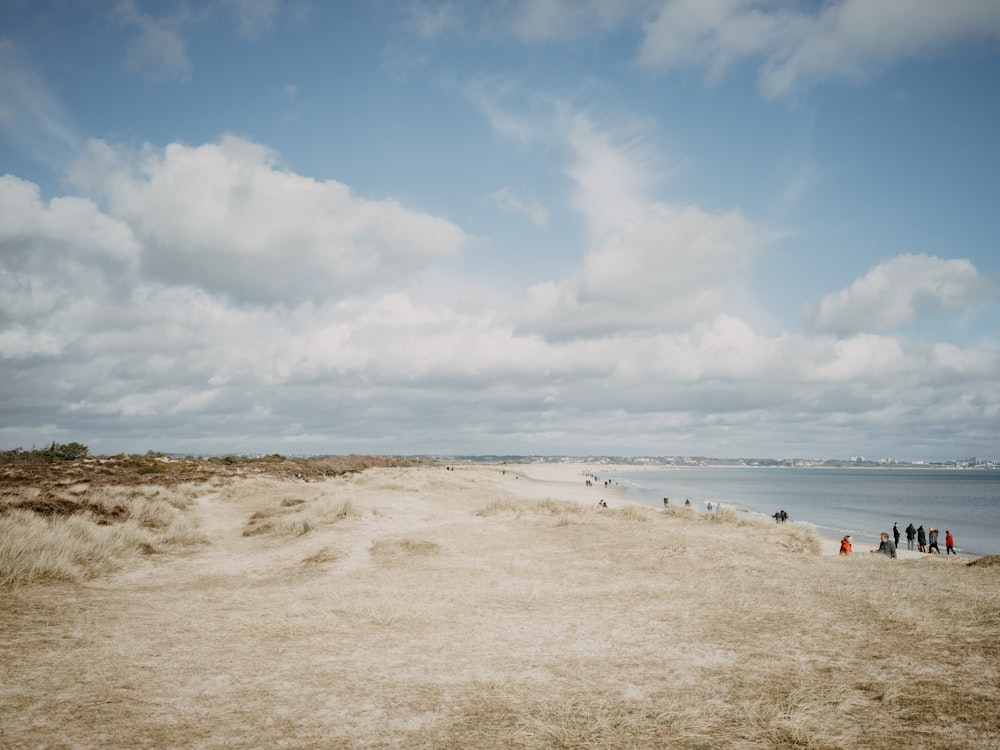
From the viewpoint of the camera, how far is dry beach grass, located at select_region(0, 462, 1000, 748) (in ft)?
19.3

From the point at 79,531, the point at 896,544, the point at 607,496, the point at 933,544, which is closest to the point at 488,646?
the point at 79,531

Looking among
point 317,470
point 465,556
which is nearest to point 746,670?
point 465,556

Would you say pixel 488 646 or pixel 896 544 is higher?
pixel 488 646

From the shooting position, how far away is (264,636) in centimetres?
937

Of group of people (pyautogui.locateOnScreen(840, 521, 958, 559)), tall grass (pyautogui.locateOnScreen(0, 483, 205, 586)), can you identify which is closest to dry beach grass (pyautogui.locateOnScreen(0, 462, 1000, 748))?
tall grass (pyautogui.locateOnScreen(0, 483, 205, 586))

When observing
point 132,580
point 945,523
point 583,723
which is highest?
point 583,723

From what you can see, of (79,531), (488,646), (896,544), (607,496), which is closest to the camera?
(488,646)

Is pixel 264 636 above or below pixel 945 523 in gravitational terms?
above

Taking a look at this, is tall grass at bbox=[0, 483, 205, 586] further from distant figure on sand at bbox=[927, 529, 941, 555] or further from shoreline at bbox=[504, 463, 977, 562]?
distant figure on sand at bbox=[927, 529, 941, 555]

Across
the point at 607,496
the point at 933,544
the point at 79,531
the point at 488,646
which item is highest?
the point at 79,531

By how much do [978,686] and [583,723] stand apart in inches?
198

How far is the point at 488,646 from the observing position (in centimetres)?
884

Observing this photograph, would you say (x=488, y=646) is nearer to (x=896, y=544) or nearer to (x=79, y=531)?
(x=79, y=531)

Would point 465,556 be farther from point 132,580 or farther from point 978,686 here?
point 978,686
